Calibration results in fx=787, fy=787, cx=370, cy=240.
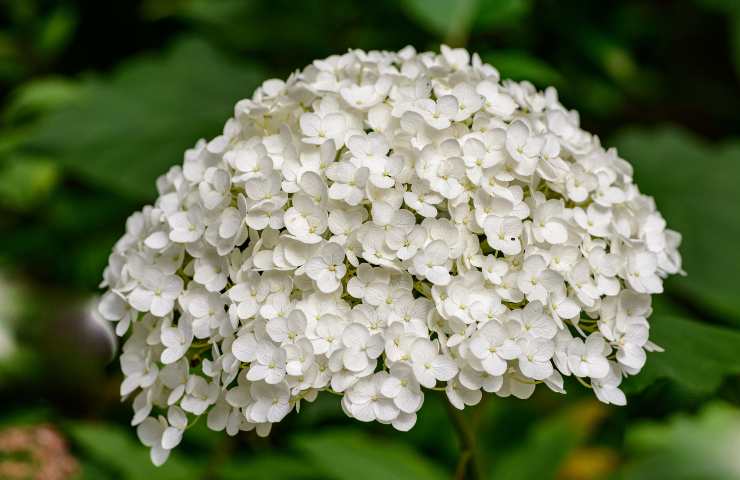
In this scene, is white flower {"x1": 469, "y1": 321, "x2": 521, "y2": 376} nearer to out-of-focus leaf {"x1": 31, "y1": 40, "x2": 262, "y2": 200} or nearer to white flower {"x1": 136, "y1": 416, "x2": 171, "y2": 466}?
white flower {"x1": 136, "y1": 416, "x2": 171, "y2": 466}

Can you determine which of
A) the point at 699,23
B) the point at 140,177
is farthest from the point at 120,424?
the point at 699,23

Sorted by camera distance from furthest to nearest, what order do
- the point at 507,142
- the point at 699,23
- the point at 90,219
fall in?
the point at 699,23
the point at 90,219
the point at 507,142

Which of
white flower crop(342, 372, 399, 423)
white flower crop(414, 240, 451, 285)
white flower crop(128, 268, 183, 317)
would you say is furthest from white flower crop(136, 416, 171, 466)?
white flower crop(414, 240, 451, 285)

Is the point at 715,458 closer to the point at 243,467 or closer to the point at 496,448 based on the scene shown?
the point at 496,448

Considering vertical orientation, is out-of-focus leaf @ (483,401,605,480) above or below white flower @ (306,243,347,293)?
below

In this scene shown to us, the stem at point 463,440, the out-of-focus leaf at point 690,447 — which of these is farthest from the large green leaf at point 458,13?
the out-of-focus leaf at point 690,447

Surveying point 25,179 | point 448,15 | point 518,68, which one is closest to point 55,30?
point 25,179
